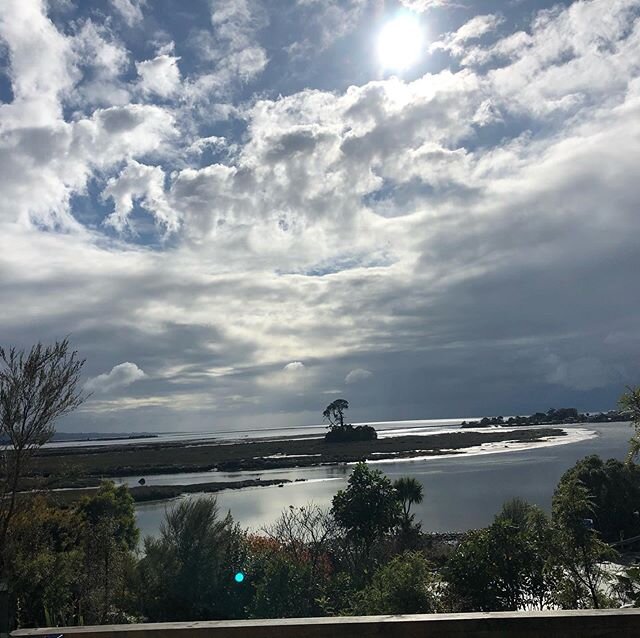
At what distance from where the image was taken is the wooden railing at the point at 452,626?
9.96ft

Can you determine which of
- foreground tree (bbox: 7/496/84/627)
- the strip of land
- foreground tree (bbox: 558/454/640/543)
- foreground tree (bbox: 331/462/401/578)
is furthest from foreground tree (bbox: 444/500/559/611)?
the strip of land

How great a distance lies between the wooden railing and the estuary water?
22.1 meters

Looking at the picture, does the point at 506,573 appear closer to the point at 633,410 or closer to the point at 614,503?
the point at 633,410

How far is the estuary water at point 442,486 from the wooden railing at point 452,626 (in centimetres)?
2213

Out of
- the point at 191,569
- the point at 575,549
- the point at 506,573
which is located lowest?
the point at 191,569

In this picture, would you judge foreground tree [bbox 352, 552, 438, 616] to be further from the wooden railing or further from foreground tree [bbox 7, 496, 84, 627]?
the wooden railing

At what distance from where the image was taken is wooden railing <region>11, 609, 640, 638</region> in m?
3.04

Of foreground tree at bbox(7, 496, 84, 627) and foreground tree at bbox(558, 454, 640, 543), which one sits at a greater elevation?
foreground tree at bbox(7, 496, 84, 627)

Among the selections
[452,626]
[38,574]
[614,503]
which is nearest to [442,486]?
[614,503]

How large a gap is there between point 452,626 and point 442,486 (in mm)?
52056

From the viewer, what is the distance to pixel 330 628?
318 cm

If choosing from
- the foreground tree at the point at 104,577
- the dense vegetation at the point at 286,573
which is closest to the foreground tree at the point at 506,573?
the dense vegetation at the point at 286,573

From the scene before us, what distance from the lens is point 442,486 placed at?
5262cm

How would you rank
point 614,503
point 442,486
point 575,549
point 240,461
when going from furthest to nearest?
1. point 240,461
2. point 442,486
3. point 614,503
4. point 575,549
